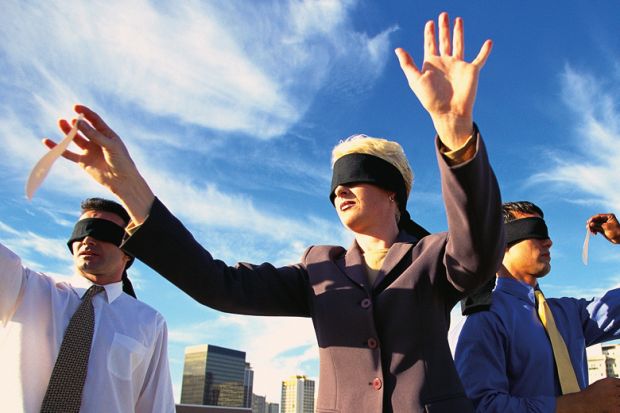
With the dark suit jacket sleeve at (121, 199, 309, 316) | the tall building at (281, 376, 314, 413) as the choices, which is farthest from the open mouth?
the tall building at (281, 376, 314, 413)

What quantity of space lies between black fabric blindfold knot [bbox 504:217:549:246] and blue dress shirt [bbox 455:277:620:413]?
323 mm

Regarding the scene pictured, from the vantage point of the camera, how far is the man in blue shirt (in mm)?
2832

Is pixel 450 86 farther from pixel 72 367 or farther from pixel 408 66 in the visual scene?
pixel 72 367

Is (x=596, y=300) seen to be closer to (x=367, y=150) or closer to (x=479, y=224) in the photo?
(x=367, y=150)

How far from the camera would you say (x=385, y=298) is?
2215mm

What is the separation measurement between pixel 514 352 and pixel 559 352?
11.0 inches

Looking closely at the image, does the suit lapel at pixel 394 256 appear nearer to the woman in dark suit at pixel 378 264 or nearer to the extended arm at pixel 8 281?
the woman in dark suit at pixel 378 264

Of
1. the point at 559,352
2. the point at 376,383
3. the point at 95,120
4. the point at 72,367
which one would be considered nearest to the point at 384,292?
the point at 376,383

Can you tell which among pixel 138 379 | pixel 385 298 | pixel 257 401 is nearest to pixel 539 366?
pixel 385 298

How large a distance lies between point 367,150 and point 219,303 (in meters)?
1.01

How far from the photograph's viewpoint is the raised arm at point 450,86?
1.75 meters

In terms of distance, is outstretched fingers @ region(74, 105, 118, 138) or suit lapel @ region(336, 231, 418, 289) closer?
outstretched fingers @ region(74, 105, 118, 138)

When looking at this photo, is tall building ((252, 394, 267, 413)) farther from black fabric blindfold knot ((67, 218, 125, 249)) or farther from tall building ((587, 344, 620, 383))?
black fabric blindfold knot ((67, 218, 125, 249))

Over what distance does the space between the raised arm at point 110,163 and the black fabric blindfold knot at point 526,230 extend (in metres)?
2.67
